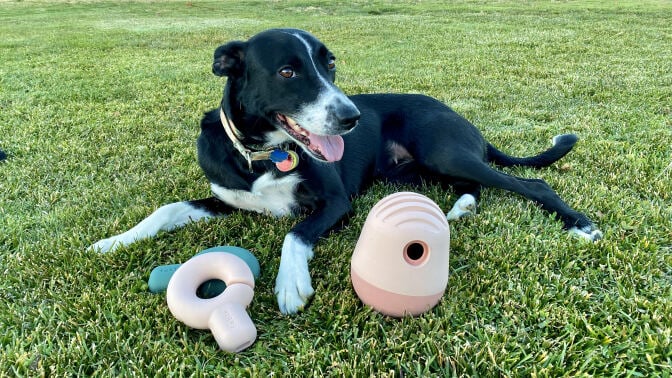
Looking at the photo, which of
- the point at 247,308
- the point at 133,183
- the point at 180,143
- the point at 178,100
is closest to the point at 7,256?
the point at 133,183

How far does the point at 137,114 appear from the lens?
5570 millimetres

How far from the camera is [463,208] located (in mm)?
2871

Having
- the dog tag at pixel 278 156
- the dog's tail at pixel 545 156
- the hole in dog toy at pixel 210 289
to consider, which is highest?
the dog tag at pixel 278 156

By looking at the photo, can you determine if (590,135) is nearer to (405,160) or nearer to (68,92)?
(405,160)

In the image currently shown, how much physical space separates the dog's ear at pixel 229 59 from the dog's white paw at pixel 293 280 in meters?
1.15

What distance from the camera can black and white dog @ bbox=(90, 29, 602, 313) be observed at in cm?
262

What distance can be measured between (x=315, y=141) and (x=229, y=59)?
2.46 feet

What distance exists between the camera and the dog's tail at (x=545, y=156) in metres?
3.52

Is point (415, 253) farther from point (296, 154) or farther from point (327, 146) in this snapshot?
point (296, 154)

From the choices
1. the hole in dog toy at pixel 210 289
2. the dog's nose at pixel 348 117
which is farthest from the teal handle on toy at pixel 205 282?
the dog's nose at pixel 348 117

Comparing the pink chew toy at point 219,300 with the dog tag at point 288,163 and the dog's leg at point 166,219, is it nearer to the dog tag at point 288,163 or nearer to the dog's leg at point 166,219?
the dog's leg at point 166,219

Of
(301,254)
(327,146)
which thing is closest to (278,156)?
(327,146)

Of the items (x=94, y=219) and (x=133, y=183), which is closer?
(x=94, y=219)

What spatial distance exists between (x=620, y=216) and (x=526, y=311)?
4.06 feet
